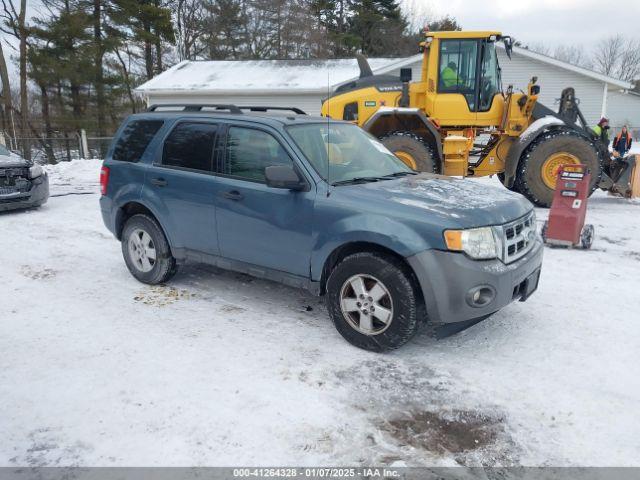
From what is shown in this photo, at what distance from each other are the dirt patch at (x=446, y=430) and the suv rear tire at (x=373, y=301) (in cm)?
73

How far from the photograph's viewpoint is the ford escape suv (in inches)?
141

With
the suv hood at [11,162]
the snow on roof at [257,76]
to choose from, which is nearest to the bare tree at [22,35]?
the snow on roof at [257,76]

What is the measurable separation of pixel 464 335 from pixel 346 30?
121 ft

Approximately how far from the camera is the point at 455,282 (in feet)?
11.5

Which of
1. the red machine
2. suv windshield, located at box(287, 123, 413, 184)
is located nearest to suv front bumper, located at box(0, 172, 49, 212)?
suv windshield, located at box(287, 123, 413, 184)

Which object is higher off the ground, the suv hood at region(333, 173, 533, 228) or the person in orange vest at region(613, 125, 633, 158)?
the person in orange vest at region(613, 125, 633, 158)

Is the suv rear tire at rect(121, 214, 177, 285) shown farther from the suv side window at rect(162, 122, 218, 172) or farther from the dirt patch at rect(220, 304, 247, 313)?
the dirt patch at rect(220, 304, 247, 313)

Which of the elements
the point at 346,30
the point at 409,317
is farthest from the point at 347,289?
the point at 346,30

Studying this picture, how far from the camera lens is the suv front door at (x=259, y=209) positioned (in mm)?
4145

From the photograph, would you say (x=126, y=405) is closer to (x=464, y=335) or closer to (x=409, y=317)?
(x=409, y=317)

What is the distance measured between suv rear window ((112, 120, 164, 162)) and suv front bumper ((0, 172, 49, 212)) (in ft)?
16.5

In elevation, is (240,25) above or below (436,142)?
above

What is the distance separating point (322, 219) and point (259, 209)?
0.67 m

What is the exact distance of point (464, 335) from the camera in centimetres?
425
